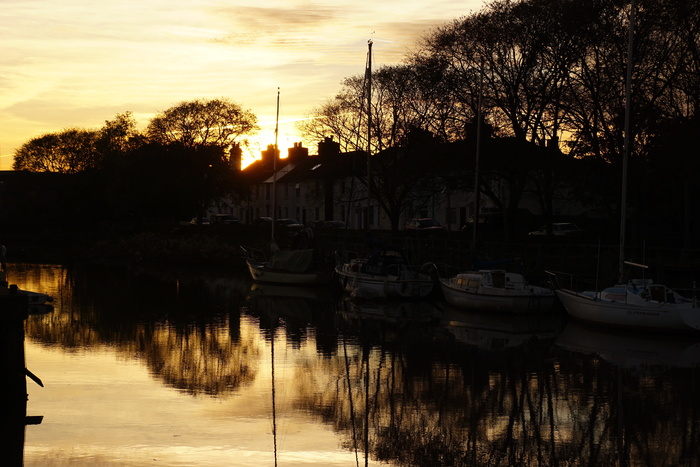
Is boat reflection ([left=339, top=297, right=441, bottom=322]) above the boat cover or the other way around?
the other way around

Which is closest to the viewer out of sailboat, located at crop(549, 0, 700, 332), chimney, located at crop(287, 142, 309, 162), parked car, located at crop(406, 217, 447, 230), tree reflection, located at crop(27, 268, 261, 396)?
tree reflection, located at crop(27, 268, 261, 396)

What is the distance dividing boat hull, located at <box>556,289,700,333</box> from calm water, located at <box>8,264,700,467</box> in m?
0.48

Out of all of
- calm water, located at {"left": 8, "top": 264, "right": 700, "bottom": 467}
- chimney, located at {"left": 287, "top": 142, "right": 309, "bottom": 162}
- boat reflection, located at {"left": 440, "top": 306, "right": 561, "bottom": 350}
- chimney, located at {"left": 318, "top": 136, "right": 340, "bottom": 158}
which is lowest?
calm water, located at {"left": 8, "top": 264, "right": 700, "bottom": 467}

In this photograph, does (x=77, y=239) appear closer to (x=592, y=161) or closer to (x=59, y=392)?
(x=592, y=161)

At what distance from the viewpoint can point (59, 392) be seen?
21.1m

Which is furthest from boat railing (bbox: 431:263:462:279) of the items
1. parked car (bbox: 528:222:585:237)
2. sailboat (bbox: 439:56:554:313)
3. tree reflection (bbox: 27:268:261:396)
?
parked car (bbox: 528:222:585:237)

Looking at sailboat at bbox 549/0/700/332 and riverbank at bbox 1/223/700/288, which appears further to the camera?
riverbank at bbox 1/223/700/288

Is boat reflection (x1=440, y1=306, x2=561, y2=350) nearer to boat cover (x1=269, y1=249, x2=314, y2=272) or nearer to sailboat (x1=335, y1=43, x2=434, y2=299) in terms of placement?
sailboat (x1=335, y1=43, x2=434, y2=299)

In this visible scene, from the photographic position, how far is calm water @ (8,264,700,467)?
1638 cm

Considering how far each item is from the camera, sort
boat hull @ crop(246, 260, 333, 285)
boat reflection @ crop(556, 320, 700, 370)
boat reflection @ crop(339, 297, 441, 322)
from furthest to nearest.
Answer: boat hull @ crop(246, 260, 333, 285)
boat reflection @ crop(339, 297, 441, 322)
boat reflection @ crop(556, 320, 700, 370)

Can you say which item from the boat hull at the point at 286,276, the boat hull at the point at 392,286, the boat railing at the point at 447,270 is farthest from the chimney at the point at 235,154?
the boat hull at the point at 392,286

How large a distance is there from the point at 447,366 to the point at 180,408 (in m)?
8.23

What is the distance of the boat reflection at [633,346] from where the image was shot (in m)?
26.3

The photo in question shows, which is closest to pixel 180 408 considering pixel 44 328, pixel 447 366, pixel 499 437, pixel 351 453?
pixel 351 453
